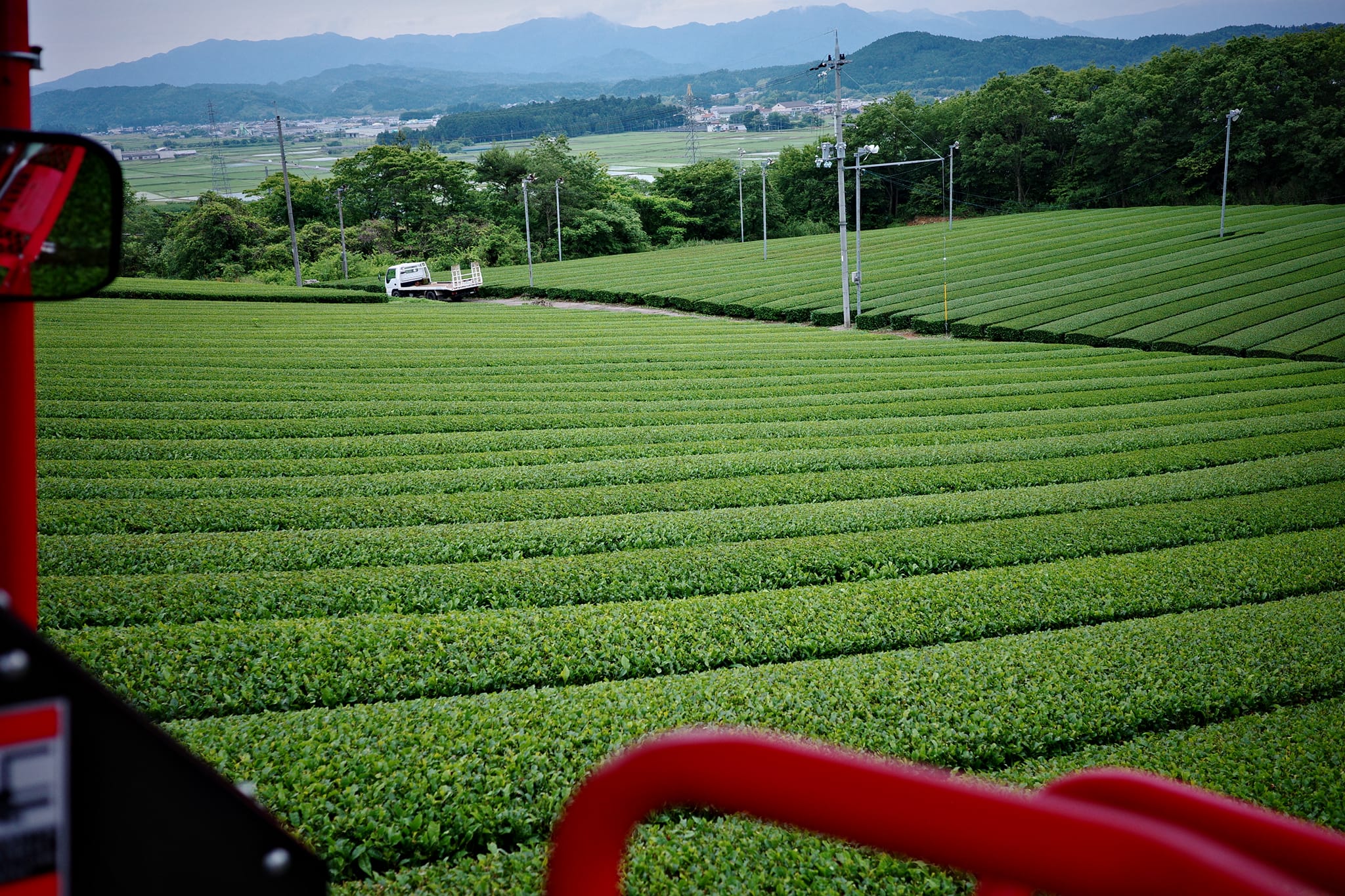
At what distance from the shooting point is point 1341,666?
7.17m

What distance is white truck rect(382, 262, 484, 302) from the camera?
5453 cm

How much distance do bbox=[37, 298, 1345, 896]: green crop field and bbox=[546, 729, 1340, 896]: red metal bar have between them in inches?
123

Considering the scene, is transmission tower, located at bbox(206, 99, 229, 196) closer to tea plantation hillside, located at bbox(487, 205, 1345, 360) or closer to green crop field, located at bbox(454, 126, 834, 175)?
tea plantation hillside, located at bbox(487, 205, 1345, 360)

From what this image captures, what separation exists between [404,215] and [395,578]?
8116cm

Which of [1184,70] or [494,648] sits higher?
[1184,70]

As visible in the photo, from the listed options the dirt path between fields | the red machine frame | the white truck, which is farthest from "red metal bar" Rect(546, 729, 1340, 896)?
the white truck

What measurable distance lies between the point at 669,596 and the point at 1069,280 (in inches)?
1785

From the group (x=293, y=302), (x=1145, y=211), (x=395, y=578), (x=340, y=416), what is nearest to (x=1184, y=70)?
(x=1145, y=211)

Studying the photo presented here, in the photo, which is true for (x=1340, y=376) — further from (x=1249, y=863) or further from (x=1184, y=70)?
(x=1184, y=70)

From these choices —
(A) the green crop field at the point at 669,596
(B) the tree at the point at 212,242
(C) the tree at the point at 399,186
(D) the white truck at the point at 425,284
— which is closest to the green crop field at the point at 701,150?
(C) the tree at the point at 399,186

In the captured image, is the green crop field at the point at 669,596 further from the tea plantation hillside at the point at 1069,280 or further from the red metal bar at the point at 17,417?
the tea plantation hillside at the point at 1069,280

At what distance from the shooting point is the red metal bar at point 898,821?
126cm

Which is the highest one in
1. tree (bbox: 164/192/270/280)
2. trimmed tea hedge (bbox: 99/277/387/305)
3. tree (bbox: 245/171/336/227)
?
tree (bbox: 245/171/336/227)

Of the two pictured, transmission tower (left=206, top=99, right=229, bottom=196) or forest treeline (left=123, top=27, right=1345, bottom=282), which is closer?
forest treeline (left=123, top=27, right=1345, bottom=282)
